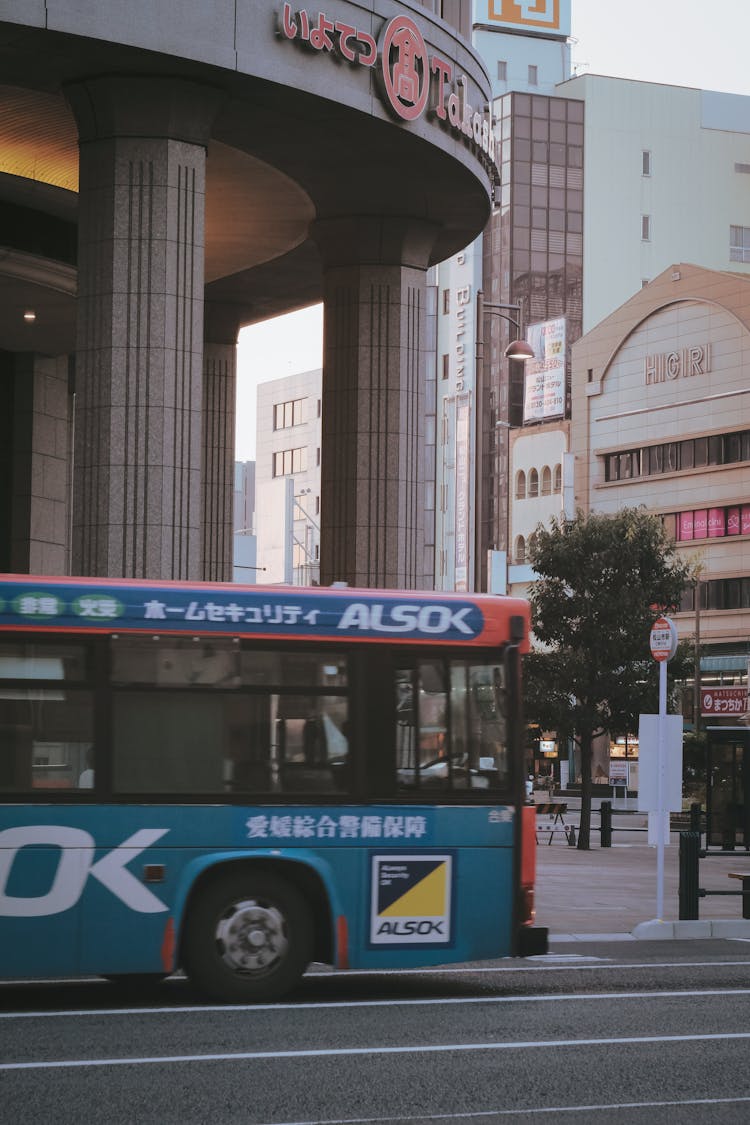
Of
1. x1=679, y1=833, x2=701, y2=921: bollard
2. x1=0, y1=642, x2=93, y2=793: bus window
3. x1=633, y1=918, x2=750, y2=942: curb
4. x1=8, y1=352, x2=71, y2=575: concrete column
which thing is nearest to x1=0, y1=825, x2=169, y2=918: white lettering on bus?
x1=0, y1=642, x2=93, y2=793: bus window

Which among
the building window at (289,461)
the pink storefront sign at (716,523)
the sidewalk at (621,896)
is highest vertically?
the building window at (289,461)

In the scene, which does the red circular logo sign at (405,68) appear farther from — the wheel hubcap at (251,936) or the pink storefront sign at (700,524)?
the pink storefront sign at (700,524)

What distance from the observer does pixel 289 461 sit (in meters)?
148

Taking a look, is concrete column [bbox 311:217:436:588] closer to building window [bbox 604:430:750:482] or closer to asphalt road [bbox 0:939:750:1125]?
asphalt road [bbox 0:939:750:1125]

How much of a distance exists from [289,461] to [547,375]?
51.1 meters

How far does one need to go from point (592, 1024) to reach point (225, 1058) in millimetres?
2755

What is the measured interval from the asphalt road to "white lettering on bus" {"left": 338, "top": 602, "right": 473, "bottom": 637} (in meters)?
2.71

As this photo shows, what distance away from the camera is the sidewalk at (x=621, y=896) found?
1811cm

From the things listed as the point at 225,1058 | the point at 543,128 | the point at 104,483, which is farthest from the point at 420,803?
the point at 543,128

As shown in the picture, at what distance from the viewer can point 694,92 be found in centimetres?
11325

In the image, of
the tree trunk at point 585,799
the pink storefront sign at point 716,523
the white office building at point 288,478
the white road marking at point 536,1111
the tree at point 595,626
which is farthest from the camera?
the white office building at point 288,478

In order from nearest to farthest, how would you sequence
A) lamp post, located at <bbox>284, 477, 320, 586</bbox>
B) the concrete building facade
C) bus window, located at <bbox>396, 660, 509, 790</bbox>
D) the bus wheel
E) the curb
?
the bus wheel → bus window, located at <bbox>396, 660, 509, 790</bbox> → the curb → the concrete building facade → lamp post, located at <bbox>284, 477, 320, 586</bbox>

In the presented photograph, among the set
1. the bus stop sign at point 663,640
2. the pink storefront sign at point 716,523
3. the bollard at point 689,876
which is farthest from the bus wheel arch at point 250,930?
the pink storefront sign at point 716,523

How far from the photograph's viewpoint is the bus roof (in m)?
11.8
